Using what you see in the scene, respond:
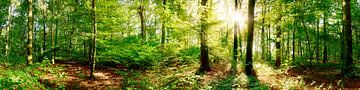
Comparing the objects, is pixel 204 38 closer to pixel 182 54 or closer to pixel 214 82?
pixel 214 82

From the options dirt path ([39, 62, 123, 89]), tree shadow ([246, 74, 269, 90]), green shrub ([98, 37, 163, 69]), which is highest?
green shrub ([98, 37, 163, 69])

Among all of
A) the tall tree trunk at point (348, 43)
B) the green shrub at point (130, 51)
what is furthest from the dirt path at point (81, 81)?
the tall tree trunk at point (348, 43)

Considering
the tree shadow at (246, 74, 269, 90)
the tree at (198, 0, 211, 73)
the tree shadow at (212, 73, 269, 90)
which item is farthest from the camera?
the tree at (198, 0, 211, 73)

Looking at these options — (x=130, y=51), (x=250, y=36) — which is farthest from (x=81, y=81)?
(x=250, y=36)

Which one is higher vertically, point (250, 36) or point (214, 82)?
point (250, 36)

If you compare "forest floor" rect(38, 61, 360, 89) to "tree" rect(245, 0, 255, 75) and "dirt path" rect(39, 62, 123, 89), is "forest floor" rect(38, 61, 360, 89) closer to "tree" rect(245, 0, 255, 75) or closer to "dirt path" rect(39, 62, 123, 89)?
"dirt path" rect(39, 62, 123, 89)

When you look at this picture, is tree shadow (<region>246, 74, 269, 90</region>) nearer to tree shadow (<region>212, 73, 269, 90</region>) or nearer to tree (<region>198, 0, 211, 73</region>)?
tree shadow (<region>212, 73, 269, 90</region>)

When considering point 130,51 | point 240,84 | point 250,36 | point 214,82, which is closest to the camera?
point 240,84

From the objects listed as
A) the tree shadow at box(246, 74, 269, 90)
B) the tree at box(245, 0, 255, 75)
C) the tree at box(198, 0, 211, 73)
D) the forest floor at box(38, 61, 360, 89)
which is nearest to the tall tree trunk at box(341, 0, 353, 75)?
the forest floor at box(38, 61, 360, 89)

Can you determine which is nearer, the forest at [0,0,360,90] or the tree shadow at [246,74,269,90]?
the tree shadow at [246,74,269,90]

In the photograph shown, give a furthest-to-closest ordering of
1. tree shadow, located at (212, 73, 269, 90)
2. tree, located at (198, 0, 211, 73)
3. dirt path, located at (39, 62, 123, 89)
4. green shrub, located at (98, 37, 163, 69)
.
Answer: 1. green shrub, located at (98, 37, 163, 69)
2. tree, located at (198, 0, 211, 73)
3. dirt path, located at (39, 62, 123, 89)
4. tree shadow, located at (212, 73, 269, 90)

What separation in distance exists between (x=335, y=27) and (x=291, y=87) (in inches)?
904

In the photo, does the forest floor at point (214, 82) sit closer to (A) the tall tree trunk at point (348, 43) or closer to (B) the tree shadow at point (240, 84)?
(B) the tree shadow at point (240, 84)

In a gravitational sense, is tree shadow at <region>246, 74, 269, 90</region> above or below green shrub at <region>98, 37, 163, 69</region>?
below
